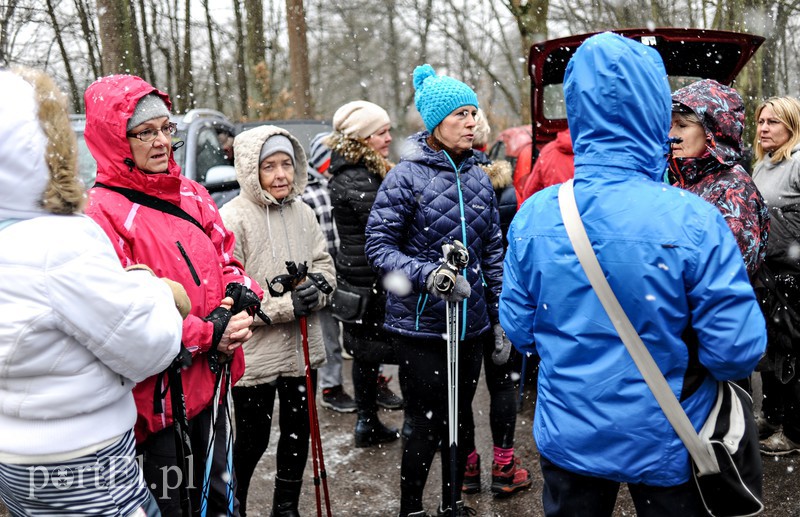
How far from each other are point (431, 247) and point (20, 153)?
2048mm

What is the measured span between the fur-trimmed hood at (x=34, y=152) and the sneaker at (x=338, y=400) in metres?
3.97

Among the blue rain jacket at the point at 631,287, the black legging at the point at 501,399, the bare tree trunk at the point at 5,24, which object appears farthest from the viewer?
the bare tree trunk at the point at 5,24

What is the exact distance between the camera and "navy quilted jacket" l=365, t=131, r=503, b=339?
11.7ft

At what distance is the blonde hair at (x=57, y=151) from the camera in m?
2.06

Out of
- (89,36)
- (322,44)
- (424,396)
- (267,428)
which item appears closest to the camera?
(424,396)

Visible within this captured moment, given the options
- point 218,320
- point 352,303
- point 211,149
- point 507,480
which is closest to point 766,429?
point 507,480

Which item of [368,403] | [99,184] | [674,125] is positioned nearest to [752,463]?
[674,125]

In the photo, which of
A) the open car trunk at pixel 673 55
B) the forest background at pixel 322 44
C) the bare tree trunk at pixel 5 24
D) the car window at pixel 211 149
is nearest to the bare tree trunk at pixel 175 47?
the forest background at pixel 322 44

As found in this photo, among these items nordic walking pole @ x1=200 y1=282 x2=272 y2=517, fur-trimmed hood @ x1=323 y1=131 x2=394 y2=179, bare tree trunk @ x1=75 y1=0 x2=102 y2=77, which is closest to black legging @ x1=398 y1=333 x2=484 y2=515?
nordic walking pole @ x1=200 y1=282 x2=272 y2=517

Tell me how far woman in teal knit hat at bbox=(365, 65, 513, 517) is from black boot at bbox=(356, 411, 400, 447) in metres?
1.42

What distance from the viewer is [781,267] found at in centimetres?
436

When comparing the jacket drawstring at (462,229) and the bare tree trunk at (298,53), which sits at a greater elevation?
the bare tree trunk at (298,53)

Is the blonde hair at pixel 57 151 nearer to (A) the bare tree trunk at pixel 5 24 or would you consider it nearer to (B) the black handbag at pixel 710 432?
(B) the black handbag at pixel 710 432

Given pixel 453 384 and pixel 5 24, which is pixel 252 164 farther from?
pixel 5 24
